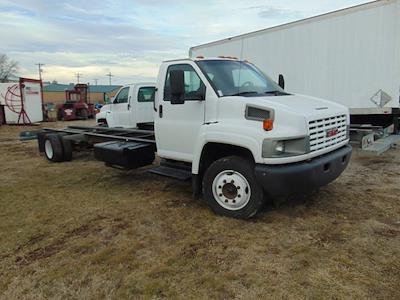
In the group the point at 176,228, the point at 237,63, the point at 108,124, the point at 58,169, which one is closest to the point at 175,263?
the point at 176,228

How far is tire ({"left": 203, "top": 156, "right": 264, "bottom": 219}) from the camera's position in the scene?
460cm

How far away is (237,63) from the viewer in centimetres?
570

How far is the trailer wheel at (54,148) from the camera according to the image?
9.08m

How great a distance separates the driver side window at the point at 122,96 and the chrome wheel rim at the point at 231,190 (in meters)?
6.35

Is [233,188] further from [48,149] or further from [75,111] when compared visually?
[75,111]

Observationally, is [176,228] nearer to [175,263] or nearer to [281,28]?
[175,263]

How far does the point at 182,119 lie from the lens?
5410 mm

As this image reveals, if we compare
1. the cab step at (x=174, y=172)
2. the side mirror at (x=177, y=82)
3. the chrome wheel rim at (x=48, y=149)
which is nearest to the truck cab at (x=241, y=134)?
the side mirror at (x=177, y=82)

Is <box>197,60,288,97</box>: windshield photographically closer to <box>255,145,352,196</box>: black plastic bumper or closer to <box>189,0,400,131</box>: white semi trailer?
<box>255,145,352,196</box>: black plastic bumper

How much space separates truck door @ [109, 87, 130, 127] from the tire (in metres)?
5.98

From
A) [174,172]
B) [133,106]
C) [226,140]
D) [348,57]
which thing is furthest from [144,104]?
[226,140]

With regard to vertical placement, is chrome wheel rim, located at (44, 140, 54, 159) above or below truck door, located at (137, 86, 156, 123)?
below

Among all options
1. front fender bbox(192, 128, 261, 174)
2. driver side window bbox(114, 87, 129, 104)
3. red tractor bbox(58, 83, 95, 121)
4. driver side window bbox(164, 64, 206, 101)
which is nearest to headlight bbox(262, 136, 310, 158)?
front fender bbox(192, 128, 261, 174)

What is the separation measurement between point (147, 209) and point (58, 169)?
3939 mm
